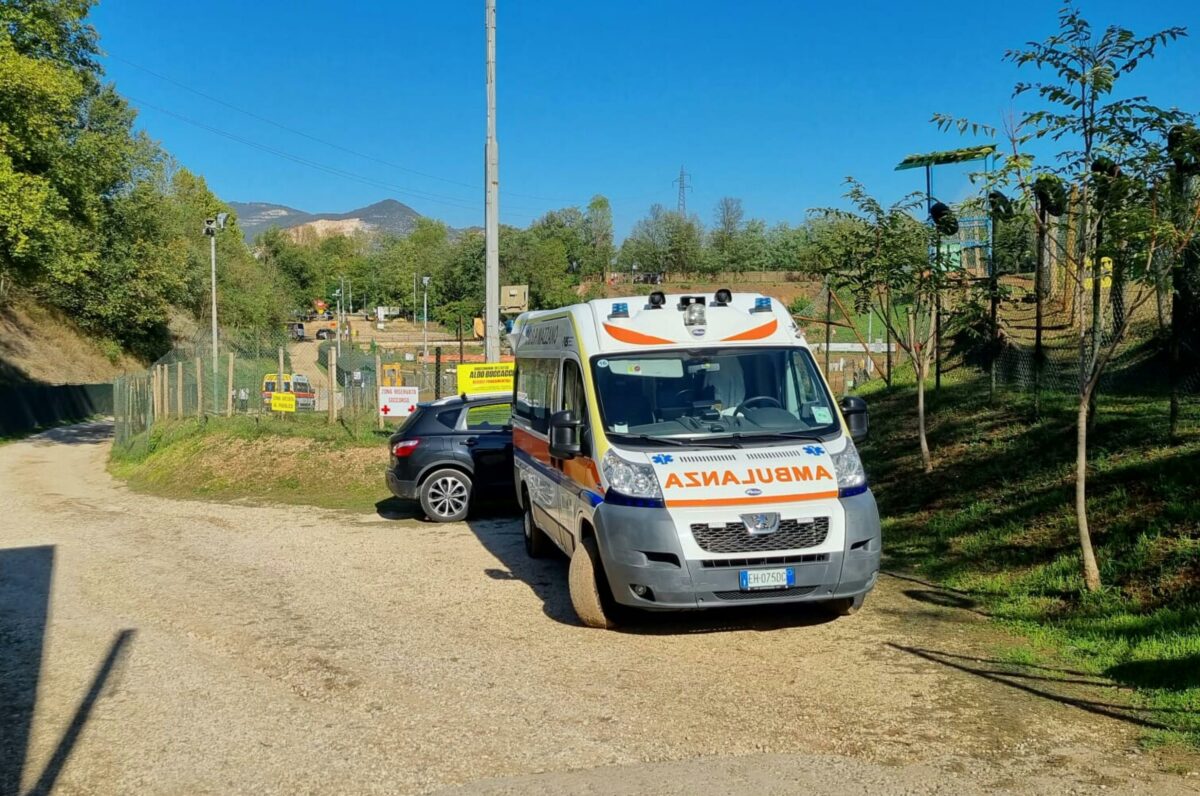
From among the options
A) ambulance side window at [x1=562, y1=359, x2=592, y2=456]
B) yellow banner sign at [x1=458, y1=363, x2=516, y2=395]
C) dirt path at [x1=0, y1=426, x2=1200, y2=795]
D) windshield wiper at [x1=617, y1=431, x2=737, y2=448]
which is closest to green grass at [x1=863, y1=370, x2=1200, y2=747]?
dirt path at [x1=0, y1=426, x2=1200, y2=795]

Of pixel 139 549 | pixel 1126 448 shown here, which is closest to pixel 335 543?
pixel 139 549

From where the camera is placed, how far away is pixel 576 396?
7816 millimetres

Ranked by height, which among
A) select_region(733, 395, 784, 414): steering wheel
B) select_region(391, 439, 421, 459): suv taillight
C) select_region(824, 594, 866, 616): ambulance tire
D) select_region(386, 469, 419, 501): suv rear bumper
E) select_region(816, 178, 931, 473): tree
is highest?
select_region(816, 178, 931, 473): tree

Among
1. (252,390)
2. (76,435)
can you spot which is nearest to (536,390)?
(252,390)

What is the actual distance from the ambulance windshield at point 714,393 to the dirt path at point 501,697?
1480 mm

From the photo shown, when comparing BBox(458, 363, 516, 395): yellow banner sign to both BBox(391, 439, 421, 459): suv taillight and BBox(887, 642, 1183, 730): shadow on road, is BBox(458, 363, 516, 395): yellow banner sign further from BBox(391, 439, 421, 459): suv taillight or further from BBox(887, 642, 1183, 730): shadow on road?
BBox(887, 642, 1183, 730): shadow on road

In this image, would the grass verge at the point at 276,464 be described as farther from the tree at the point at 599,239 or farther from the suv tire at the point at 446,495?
the tree at the point at 599,239

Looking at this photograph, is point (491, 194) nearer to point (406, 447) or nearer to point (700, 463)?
point (406, 447)

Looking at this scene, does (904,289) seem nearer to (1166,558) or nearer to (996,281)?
(996,281)

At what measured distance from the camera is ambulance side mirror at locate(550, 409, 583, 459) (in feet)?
24.0

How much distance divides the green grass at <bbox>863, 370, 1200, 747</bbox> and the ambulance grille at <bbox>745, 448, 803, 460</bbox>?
75.7 inches

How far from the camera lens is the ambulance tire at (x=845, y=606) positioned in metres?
7.11

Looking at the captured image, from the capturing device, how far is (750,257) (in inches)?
3337

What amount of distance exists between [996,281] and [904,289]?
1.04 metres
